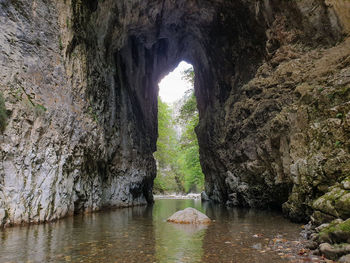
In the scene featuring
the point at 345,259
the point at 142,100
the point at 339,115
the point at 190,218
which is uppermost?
the point at 142,100

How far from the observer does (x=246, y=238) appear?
20.0 feet

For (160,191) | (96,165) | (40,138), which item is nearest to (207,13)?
(96,165)

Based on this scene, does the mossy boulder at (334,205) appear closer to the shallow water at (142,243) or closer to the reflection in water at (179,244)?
the shallow water at (142,243)

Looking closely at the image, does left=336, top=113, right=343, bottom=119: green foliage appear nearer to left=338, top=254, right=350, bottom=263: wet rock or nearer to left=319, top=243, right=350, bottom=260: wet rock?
left=319, top=243, right=350, bottom=260: wet rock

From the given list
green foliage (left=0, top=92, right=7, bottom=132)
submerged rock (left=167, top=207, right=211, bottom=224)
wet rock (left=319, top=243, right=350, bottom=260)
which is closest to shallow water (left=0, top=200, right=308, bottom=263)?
wet rock (left=319, top=243, right=350, bottom=260)

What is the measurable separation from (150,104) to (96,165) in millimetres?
12591

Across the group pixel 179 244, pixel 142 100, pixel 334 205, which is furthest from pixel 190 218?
pixel 142 100

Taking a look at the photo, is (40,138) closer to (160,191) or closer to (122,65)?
(122,65)

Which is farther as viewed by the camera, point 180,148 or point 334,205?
point 180,148

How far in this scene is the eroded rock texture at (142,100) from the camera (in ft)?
26.7

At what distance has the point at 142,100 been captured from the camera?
23250 millimetres

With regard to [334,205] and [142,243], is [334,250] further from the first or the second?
[142,243]

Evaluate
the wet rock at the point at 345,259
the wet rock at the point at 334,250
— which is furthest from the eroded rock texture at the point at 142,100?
the wet rock at the point at 345,259

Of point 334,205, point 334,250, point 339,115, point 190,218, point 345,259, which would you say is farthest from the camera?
point 190,218
